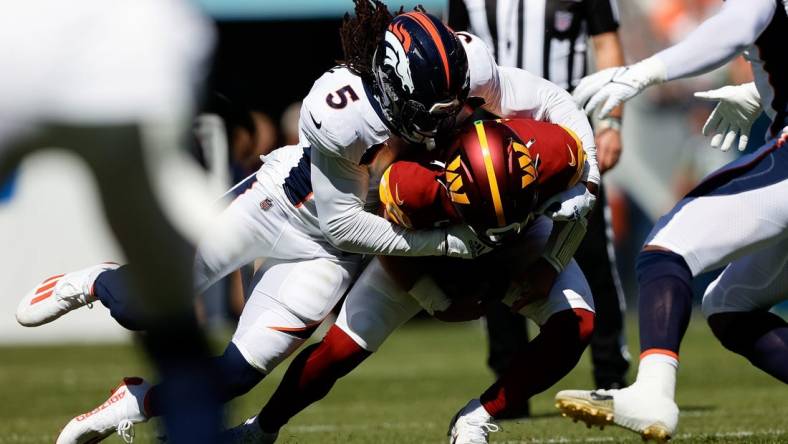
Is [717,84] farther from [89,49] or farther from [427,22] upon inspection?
[89,49]

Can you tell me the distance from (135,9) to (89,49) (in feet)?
0.44

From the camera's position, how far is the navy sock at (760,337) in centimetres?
409

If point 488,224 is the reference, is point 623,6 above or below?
below

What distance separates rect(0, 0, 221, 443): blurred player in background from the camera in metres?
2.63

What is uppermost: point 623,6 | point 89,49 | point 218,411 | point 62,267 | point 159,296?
point 89,49

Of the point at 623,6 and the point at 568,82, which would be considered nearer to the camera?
the point at 568,82

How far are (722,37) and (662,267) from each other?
26.4 inches

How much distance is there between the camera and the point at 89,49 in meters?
2.74

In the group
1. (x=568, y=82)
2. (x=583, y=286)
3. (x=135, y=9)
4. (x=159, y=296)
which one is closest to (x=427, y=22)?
(x=583, y=286)

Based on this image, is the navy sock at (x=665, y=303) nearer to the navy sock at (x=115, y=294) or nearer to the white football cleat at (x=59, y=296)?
the navy sock at (x=115, y=294)

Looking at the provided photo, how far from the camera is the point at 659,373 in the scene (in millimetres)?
3408

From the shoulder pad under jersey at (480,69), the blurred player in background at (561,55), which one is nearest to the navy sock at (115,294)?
the shoulder pad under jersey at (480,69)

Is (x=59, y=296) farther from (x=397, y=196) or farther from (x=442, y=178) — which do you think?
(x=442, y=178)

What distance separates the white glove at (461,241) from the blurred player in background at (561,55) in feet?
6.02
